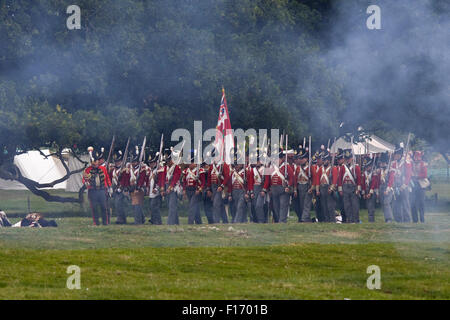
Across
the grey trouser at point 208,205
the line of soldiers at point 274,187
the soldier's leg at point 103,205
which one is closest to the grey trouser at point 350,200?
the line of soldiers at point 274,187

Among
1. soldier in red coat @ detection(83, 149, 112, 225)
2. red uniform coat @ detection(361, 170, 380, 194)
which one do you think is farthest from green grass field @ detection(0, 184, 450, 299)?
red uniform coat @ detection(361, 170, 380, 194)

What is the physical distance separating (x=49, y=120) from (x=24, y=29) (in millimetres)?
2841

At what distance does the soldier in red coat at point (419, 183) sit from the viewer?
24.7 meters

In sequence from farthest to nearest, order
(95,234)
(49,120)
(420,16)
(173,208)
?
(49,120) → (173,208) → (95,234) → (420,16)

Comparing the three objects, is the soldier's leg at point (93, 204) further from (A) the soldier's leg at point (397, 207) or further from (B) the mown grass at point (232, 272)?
→ (A) the soldier's leg at point (397, 207)

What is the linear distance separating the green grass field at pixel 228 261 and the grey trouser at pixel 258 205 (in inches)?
132

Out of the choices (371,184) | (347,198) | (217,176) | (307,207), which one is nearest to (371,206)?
(371,184)

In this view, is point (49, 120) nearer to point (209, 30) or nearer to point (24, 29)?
point (24, 29)

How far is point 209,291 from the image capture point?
39.0 feet

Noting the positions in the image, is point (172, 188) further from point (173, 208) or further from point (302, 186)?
point (302, 186)

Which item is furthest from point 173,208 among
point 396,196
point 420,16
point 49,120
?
point 420,16

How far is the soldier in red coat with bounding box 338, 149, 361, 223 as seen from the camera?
24594 millimetres

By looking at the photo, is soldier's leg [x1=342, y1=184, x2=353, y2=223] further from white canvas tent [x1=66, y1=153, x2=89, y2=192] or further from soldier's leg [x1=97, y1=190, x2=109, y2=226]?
white canvas tent [x1=66, y1=153, x2=89, y2=192]

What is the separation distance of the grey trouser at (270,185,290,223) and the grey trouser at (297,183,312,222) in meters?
0.62
